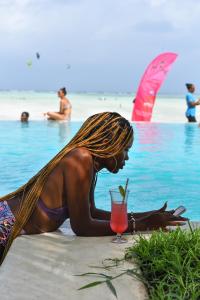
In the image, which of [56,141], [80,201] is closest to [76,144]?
[80,201]

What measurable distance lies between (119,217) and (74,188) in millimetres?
252

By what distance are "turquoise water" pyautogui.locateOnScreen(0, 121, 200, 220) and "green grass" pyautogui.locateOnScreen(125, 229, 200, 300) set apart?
100 cm

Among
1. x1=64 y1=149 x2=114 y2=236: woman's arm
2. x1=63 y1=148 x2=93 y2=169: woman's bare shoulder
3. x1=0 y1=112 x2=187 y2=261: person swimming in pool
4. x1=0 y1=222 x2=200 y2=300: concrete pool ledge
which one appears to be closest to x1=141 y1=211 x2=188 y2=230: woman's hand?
x1=0 y1=112 x2=187 y2=261: person swimming in pool

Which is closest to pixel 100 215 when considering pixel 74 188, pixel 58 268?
pixel 74 188

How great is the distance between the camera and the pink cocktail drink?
245 cm

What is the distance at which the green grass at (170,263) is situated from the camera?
1.94 metres

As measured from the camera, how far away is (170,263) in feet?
7.01

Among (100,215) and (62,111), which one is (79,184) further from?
(62,111)

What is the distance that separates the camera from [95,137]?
260 centimetres

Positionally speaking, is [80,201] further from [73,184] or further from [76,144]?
[76,144]

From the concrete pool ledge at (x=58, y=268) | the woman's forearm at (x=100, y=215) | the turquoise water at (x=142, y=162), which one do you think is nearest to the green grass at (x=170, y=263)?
the concrete pool ledge at (x=58, y=268)

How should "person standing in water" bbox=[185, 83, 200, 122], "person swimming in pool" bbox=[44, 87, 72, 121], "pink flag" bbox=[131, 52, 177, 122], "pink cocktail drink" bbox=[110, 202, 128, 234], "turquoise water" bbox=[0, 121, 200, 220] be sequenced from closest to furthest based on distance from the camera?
"pink cocktail drink" bbox=[110, 202, 128, 234] → "turquoise water" bbox=[0, 121, 200, 220] → "person standing in water" bbox=[185, 83, 200, 122] → "pink flag" bbox=[131, 52, 177, 122] → "person swimming in pool" bbox=[44, 87, 72, 121]

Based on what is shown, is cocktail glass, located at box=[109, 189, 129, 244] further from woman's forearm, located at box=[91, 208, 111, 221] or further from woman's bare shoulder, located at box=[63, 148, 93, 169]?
woman's forearm, located at box=[91, 208, 111, 221]

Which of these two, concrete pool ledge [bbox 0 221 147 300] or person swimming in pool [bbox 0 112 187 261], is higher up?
person swimming in pool [bbox 0 112 187 261]
